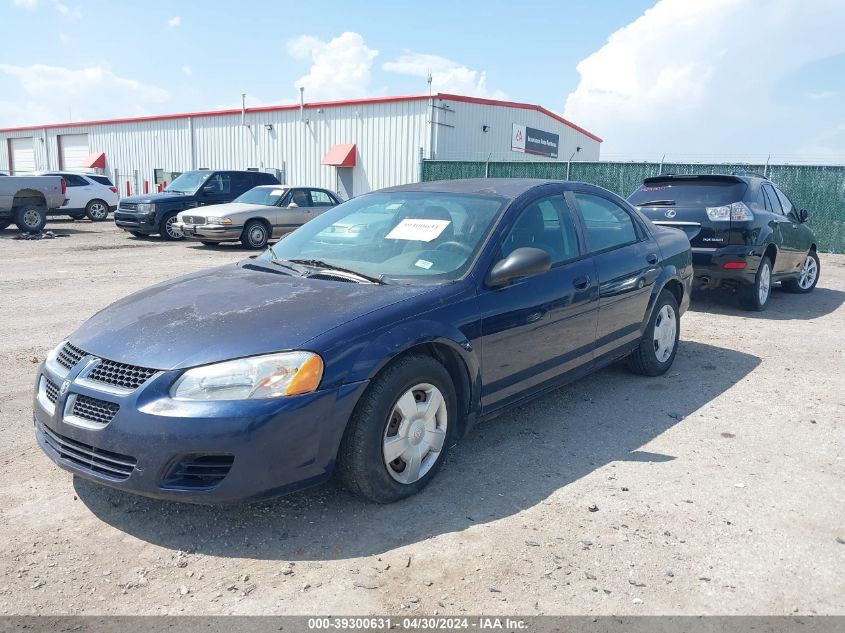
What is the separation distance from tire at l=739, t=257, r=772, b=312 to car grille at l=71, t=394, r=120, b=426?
7.45m

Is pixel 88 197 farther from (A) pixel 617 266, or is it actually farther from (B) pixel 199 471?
(B) pixel 199 471

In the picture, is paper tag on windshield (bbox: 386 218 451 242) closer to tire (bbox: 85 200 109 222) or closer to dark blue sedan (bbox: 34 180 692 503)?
dark blue sedan (bbox: 34 180 692 503)

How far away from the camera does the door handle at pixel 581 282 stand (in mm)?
4375

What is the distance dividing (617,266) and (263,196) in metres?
12.2

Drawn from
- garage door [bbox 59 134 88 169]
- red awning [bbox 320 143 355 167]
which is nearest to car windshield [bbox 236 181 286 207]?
red awning [bbox 320 143 355 167]

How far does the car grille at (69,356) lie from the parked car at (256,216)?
11251 millimetres

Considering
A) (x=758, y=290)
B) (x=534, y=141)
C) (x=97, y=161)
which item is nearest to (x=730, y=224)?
(x=758, y=290)

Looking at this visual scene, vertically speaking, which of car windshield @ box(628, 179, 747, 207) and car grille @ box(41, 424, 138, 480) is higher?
car windshield @ box(628, 179, 747, 207)

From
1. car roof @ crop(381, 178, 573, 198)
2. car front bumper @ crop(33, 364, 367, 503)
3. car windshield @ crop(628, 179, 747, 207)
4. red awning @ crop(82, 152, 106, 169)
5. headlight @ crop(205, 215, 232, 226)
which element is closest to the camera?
car front bumper @ crop(33, 364, 367, 503)

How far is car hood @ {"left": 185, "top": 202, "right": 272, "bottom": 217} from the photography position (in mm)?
14539

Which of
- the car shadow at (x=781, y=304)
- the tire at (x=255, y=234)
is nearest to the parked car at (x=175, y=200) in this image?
the tire at (x=255, y=234)

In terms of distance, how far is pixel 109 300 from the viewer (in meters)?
8.44

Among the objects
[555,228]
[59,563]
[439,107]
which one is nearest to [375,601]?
[59,563]

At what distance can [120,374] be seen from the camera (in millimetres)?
2971
